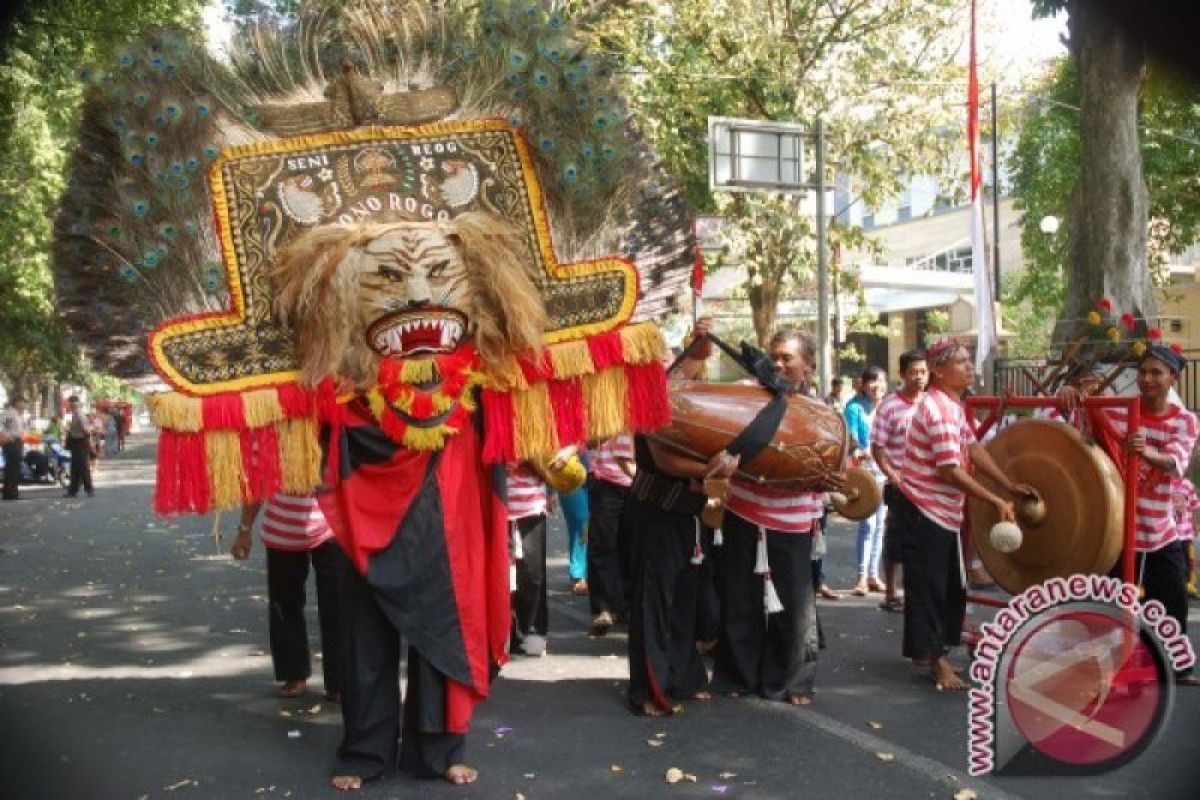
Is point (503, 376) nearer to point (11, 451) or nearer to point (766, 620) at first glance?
point (766, 620)

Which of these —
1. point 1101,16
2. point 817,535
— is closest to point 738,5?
point 817,535

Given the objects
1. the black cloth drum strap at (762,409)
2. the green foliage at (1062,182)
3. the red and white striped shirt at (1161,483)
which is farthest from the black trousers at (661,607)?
the green foliage at (1062,182)

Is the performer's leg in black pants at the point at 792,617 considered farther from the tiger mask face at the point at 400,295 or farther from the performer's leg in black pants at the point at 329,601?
the performer's leg in black pants at the point at 329,601

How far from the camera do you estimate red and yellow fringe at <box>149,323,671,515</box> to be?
405 centimetres

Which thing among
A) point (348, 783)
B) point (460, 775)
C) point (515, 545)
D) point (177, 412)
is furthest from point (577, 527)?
point (177, 412)

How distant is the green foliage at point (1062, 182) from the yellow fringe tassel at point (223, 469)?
43.2 feet

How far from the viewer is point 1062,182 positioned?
766 inches

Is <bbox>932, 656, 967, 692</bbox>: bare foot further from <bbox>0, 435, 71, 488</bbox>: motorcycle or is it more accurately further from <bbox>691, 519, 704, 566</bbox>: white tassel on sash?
<bbox>0, 435, 71, 488</bbox>: motorcycle

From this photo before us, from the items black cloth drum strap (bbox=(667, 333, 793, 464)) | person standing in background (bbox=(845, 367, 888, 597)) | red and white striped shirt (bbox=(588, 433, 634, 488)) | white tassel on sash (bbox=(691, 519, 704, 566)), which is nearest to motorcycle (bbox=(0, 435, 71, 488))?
red and white striped shirt (bbox=(588, 433, 634, 488))

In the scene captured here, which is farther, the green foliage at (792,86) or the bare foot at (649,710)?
the green foliage at (792,86)

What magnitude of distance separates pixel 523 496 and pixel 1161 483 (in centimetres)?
342

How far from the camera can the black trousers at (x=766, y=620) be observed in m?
5.34

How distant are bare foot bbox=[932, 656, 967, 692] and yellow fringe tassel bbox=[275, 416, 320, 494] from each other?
3.33m

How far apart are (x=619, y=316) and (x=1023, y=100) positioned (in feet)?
61.0
